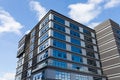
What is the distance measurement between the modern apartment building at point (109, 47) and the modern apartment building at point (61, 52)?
2.03 meters

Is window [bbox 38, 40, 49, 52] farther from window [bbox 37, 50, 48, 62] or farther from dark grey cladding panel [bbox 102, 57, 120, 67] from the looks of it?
dark grey cladding panel [bbox 102, 57, 120, 67]

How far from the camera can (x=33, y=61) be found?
49.3 metres

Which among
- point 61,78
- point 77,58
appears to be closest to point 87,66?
point 77,58

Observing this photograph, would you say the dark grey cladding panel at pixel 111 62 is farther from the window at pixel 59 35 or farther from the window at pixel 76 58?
the window at pixel 59 35

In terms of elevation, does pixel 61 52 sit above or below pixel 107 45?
below

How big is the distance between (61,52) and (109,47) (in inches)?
758

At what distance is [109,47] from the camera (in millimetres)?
50562

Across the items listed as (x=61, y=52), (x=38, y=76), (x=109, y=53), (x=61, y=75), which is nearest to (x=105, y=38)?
(x=109, y=53)

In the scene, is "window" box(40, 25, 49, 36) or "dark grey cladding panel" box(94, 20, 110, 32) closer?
"window" box(40, 25, 49, 36)

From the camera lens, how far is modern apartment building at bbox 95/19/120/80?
46.6 m

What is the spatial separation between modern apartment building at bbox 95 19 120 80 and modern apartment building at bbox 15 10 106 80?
2.03 meters

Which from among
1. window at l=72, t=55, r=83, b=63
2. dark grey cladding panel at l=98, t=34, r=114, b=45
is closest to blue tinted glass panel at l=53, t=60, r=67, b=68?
window at l=72, t=55, r=83, b=63

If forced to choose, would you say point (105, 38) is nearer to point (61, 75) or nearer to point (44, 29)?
point (44, 29)

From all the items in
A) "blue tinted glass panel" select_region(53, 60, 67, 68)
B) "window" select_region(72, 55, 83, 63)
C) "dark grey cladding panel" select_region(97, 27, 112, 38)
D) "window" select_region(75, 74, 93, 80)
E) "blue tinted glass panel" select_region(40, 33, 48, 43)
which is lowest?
"window" select_region(75, 74, 93, 80)
